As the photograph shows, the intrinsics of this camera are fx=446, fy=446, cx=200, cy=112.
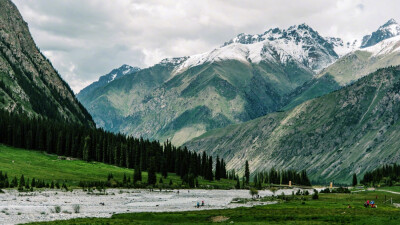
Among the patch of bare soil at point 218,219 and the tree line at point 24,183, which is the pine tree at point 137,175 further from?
the patch of bare soil at point 218,219

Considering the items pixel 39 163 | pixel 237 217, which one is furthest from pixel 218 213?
pixel 39 163

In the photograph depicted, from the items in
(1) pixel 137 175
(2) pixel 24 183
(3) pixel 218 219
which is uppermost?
(1) pixel 137 175

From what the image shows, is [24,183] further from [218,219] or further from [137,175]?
[218,219]

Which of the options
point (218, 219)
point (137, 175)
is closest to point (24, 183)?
point (137, 175)

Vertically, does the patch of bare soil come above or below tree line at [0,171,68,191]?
below

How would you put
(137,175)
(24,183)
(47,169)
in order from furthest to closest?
(137,175), (47,169), (24,183)

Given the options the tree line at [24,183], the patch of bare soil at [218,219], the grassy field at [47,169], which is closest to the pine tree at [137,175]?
the grassy field at [47,169]

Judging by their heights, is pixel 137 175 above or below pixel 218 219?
above

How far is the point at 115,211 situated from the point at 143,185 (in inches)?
3348

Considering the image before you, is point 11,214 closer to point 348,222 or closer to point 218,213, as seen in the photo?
point 218,213

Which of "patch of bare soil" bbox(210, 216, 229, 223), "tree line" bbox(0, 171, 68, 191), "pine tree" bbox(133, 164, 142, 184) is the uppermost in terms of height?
"pine tree" bbox(133, 164, 142, 184)

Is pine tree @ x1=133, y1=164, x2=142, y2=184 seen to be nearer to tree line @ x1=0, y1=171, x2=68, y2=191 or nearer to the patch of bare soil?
tree line @ x1=0, y1=171, x2=68, y2=191

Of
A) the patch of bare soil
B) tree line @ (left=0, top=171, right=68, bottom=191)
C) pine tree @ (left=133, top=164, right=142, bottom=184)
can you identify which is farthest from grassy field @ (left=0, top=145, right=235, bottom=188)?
the patch of bare soil

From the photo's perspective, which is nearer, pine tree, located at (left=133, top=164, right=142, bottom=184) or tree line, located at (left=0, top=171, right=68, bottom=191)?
tree line, located at (left=0, top=171, right=68, bottom=191)
